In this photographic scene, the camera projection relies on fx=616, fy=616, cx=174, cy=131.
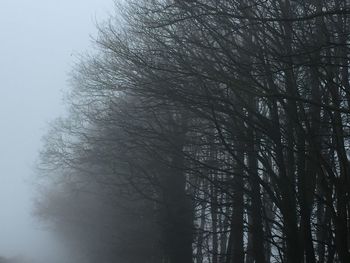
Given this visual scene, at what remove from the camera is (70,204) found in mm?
32125

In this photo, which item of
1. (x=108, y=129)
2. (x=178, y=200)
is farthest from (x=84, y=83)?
(x=178, y=200)

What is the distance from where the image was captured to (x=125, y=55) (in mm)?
12820

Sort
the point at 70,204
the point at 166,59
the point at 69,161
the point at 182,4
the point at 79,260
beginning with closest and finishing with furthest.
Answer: the point at 182,4 → the point at 166,59 → the point at 69,161 → the point at 70,204 → the point at 79,260

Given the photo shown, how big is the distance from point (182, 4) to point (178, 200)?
10.5m

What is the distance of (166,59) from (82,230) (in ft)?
73.3

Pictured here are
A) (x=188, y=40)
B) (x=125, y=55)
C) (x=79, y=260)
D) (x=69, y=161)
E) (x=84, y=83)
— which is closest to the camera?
(x=188, y=40)

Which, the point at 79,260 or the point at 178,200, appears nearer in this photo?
the point at 178,200

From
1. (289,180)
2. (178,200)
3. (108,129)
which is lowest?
(289,180)

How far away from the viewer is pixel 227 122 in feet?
41.4

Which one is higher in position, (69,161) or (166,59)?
(69,161)

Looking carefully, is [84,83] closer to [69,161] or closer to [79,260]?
[69,161]

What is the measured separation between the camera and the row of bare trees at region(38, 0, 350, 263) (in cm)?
990

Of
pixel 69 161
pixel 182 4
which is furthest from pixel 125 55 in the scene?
pixel 69 161

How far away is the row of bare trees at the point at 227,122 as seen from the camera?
9.90m
